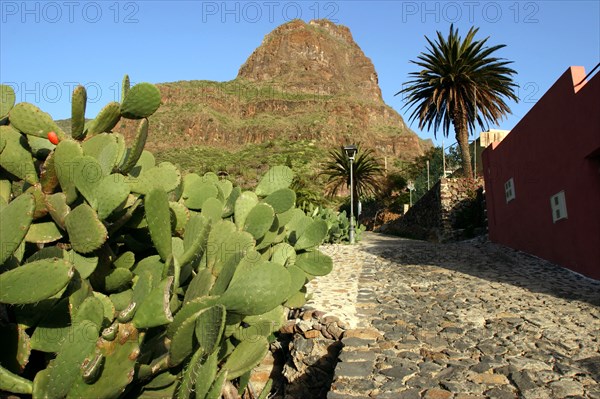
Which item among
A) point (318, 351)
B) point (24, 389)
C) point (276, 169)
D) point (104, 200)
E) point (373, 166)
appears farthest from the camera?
point (373, 166)

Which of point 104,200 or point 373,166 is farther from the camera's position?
point 373,166

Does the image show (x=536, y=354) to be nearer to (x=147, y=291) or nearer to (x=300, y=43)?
(x=147, y=291)

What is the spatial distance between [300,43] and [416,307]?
97.2m

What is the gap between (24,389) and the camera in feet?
5.79

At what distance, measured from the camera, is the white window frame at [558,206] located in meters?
8.32

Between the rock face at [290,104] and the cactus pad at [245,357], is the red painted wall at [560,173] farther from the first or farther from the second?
the rock face at [290,104]

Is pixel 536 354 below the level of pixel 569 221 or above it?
below

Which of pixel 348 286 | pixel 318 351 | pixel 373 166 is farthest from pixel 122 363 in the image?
pixel 373 166

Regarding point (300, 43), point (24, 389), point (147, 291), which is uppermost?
point (300, 43)

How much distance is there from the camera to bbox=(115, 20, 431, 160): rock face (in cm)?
6197

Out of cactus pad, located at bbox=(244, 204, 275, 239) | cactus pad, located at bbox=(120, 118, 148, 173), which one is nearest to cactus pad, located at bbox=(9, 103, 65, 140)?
cactus pad, located at bbox=(120, 118, 148, 173)

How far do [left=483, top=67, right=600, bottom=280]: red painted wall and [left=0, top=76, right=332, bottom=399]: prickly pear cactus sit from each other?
650 centimetres

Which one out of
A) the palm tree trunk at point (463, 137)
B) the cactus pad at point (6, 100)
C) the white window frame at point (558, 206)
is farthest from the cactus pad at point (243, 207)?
the palm tree trunk at point (463, 137)

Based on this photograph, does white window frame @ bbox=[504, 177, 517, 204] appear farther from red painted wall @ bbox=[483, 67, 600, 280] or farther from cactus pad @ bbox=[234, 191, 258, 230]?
cactus pad @ bbox=[234, 191, 258, 230]
